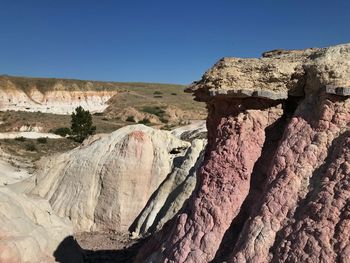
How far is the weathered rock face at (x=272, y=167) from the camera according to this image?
5.21m

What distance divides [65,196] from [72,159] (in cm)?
144

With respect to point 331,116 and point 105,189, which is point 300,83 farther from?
point 105,189

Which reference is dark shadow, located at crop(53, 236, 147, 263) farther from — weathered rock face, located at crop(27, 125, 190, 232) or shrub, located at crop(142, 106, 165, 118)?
shrub, located at crop(142, 106, 165, 118)

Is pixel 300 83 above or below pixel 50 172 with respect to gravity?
above

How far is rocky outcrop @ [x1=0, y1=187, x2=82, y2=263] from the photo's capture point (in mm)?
9172

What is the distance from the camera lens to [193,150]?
1631 cm

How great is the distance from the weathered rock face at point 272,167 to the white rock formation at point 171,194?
6.58 metres

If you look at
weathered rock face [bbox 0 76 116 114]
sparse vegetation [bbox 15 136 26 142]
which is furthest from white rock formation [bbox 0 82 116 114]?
sparse vegetation [bbox 15 136 26 142]

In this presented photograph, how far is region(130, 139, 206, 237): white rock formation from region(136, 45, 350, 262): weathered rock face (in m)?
6.58

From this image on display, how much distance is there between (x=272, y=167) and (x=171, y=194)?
9.56m

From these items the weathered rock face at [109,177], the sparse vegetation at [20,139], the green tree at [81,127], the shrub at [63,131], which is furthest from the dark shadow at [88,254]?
the shrub at [63,131]

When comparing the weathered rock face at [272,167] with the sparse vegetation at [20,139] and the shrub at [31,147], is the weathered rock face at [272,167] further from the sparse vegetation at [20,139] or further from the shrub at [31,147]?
the sparse vegetation at [20,139]

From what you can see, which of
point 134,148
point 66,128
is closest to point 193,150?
point 134,148

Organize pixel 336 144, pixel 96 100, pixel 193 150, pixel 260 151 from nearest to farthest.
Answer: pixel 336 144 → pixel 260 151 → pixel 193 150 → pixel 96 100
